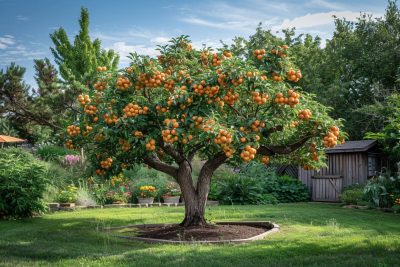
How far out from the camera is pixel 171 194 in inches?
640

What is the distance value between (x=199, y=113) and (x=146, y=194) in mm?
8747

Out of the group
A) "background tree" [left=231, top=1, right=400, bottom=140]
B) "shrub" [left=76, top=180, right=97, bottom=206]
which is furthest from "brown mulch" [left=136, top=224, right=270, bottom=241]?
"background tree" [left=231, top=1, right=400, bottom=140]

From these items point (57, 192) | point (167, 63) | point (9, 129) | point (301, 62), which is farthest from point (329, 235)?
point (9, 129)

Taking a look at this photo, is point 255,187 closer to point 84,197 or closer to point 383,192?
point 383,192

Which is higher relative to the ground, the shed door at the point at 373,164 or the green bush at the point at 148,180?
the shed door at the point at 373,164

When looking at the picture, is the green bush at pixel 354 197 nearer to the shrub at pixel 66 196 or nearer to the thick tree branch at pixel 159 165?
the thick tree branch at pixel 159 165

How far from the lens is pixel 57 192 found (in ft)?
45.6

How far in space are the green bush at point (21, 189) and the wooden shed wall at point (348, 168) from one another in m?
11.2

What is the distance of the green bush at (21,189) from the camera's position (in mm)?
10438

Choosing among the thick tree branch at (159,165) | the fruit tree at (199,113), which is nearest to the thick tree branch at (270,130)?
the fruit tree at (199,113)

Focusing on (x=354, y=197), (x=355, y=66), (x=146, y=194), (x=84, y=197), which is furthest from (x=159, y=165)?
(x=355, y=66)

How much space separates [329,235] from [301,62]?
74.8ft

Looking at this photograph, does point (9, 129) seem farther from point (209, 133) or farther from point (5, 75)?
point (209, 133)

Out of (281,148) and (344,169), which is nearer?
(281,148)
